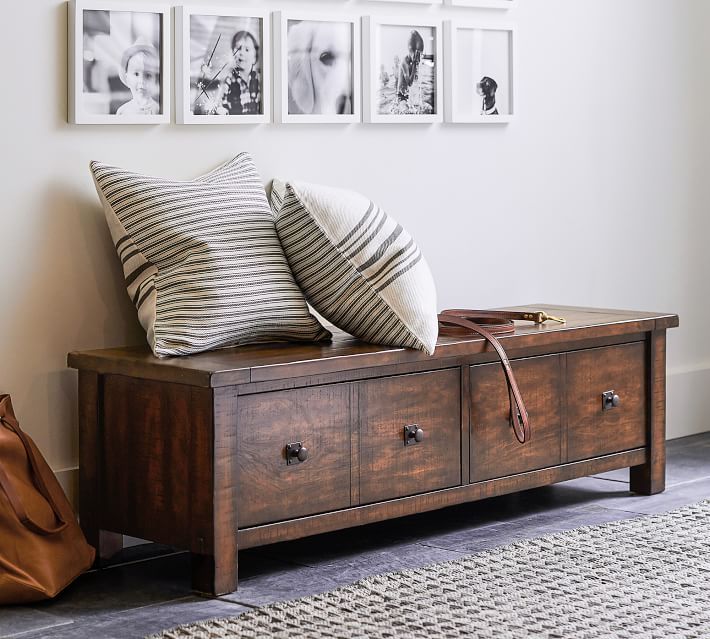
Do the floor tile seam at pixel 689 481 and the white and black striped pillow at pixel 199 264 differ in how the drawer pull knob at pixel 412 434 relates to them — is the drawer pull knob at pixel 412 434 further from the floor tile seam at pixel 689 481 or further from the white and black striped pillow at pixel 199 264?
the floor tile seam at pixel 689 481

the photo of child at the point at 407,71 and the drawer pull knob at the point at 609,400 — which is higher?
the photo of child at the point at 407,71

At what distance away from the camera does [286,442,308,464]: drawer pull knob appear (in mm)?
2580

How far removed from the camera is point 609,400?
3.21m

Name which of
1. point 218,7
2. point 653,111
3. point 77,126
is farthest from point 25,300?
point 653,111

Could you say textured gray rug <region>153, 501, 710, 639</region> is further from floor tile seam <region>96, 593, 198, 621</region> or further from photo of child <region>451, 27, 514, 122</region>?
photo of child <region>451, 27, 514, 122</region>

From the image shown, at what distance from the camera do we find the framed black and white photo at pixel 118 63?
2.73 meters

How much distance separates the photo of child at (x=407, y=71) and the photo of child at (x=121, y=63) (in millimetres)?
661

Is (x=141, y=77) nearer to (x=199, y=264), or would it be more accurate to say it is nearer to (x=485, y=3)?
(x=199, y=264)

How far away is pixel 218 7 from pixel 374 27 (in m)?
0.47

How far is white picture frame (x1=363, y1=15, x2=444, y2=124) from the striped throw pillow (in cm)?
54

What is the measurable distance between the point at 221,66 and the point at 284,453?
0.96 metres

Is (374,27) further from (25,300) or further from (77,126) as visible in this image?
(25,300)

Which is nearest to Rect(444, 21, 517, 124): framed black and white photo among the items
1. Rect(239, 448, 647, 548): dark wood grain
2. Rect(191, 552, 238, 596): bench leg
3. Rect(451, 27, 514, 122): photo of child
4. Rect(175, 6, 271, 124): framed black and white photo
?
Rect(451, 27, 514, 122): photo of child

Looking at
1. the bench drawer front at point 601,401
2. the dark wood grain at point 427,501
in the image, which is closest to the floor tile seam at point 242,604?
the dark wood grain at point 427,501
